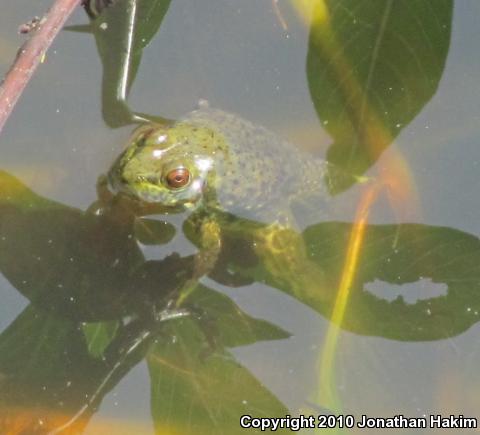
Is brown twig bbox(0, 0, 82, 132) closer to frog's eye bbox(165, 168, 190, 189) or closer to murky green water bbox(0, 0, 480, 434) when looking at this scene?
frog's eye bbox(165, 168, 190, 189)

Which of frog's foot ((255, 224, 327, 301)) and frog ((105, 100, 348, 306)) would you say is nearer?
frog ((105, 100, 348, 306))

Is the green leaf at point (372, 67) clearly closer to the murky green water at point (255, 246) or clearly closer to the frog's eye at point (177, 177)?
the murky green water at point (255, 246)

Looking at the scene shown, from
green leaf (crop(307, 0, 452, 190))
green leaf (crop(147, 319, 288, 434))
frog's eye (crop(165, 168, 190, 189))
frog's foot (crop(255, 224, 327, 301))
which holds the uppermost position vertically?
green leaf (crop(307, 0, 452, 190))

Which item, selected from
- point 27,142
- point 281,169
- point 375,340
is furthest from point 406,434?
point 27,142

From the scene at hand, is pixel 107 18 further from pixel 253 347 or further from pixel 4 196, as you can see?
pixel 253 347

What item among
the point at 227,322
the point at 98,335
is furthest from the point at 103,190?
the point at 227,322

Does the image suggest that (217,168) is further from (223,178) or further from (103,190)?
(103,190)

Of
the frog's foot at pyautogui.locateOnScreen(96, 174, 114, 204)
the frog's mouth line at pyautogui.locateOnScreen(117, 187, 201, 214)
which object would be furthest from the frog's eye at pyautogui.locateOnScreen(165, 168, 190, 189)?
the frog's foot at pyautogui.locateOnScreen(96, 174, 114, 204)
